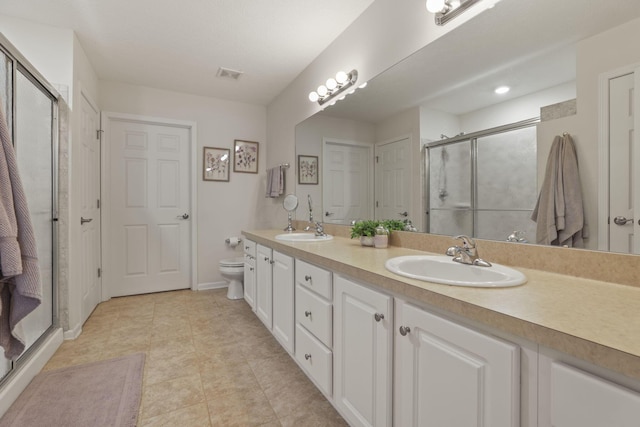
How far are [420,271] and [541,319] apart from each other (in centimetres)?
69

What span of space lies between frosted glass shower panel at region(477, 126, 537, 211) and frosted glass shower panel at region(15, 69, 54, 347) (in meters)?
2.37

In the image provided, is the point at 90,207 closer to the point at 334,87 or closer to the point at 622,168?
the point at 334,87

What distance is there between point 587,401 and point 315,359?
1137mm

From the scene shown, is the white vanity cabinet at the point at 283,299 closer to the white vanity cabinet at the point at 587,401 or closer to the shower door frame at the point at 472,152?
the shower door frame at the point at 472,152

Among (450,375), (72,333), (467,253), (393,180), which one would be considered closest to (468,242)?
(467,253)

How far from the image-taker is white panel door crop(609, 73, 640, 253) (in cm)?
90

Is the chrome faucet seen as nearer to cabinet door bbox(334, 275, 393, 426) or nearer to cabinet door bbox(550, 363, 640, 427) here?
cabinet door bbox(334, 275, 393, 426)

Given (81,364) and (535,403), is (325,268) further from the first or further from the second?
(81,364)

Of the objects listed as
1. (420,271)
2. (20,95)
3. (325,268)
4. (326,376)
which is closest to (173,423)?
(326,376)

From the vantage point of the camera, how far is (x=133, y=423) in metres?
1.37

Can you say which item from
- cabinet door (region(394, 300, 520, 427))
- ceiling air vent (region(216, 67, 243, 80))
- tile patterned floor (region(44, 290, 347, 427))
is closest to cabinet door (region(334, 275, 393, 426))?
cabinet door (region(394, 300, 520, 427))

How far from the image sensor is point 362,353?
1.14 metres

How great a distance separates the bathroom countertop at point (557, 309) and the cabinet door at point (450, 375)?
0.20ft

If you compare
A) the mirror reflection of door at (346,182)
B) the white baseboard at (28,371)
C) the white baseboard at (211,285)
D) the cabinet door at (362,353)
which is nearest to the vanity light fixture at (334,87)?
the mirror reflection of door at (346,182)
